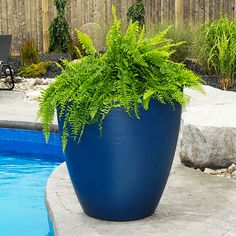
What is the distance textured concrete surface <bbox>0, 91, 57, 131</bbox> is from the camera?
313 inches

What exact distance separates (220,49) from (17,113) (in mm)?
2950

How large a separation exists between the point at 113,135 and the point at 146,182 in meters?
0.38

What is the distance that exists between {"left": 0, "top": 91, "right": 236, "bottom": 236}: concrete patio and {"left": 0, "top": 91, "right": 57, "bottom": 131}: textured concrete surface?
8.61ft

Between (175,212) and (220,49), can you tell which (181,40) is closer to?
(220,49)

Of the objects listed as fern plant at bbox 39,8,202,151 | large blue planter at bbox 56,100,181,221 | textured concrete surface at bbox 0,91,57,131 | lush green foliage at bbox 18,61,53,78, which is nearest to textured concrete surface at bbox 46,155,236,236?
large blue planter at bbox 56,100,181,221

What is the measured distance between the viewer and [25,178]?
22.7 feet

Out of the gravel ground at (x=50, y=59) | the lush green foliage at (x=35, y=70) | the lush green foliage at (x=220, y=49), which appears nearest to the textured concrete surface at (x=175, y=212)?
the lush green foliage at (x=220, y=49)

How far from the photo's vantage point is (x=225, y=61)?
957 cm

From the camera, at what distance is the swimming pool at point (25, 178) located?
215 inches

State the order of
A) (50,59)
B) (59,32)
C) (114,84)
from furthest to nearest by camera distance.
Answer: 1. (59,32)
2. (50,59)
3. (114,84)

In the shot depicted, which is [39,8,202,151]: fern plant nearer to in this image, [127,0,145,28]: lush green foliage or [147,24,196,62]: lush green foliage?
[147,24,196,62]: lush green foliage

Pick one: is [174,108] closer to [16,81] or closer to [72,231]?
[72,231]

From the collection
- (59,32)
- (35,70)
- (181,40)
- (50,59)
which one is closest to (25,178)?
(181,40)

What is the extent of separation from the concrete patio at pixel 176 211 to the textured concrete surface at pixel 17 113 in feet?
8.61
